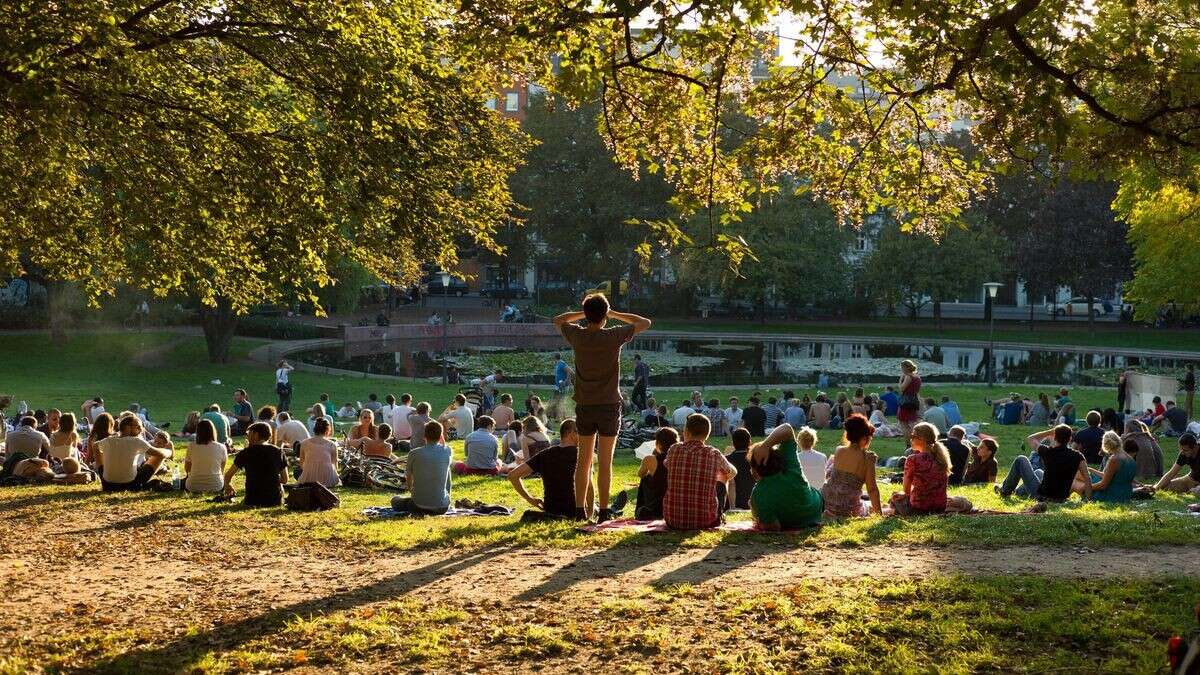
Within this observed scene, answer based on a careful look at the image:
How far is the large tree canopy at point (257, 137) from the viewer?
38.9ft

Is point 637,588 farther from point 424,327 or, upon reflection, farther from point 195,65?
point 424,327

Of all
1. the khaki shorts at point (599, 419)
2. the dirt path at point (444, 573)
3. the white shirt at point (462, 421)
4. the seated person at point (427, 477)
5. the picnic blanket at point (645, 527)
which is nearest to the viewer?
the dirt path at point (444, 573)

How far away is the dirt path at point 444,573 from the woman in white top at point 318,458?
423cm

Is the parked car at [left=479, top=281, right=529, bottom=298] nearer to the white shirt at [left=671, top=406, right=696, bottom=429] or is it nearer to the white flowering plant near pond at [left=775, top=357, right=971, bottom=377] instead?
the white flowering plant near pond at [left=775, top=357, right=971, bottom=377]

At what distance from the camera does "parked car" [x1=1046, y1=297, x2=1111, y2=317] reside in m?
80.0

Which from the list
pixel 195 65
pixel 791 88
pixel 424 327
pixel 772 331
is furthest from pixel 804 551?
pixel 772 331

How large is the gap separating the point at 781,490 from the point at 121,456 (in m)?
8.37

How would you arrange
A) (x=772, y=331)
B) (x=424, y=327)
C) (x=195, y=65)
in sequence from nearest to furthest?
(x=195, y=65)
(x=424, y=327)
(x=772, y=331)

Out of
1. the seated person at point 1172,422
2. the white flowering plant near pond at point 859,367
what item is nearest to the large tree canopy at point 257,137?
the seated person at point 1172,422

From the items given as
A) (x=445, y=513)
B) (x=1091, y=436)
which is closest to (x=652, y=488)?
(x=445, y=513)

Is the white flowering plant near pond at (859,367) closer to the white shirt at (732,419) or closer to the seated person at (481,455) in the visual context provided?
the white shirt at (732,419)

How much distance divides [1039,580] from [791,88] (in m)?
4.83

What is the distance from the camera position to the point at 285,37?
1302 cm

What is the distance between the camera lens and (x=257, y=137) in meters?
12.5
